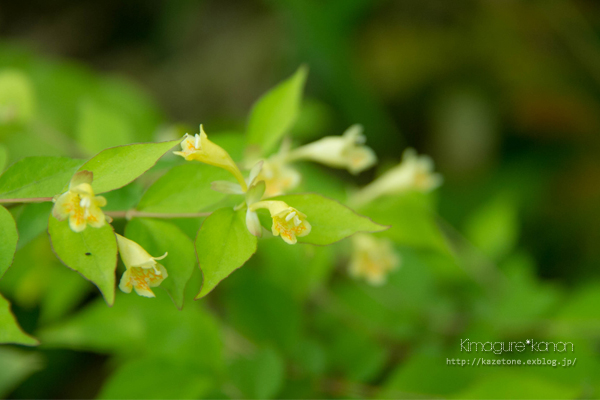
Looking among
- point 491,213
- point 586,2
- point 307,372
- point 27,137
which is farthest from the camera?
point 586,2

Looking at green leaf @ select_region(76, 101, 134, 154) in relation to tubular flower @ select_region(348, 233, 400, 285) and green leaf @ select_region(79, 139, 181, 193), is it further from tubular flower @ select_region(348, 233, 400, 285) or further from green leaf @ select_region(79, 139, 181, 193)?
tubular flower @ select_region(348, 233, 400, 285)

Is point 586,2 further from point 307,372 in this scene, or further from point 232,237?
point 232,237

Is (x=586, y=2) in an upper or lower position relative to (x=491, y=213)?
upper

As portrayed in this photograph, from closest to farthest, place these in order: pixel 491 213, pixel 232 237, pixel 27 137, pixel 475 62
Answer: pixel 232 237 → pixel 27 137 → pixel 491 213 → pixel 475 62

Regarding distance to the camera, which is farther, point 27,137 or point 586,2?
point 586,2

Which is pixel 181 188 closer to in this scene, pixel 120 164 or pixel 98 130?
pixel 120 164

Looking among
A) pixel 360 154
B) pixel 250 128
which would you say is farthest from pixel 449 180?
pixel 250 128

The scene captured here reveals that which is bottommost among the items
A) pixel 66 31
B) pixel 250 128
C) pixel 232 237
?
pixel 232 237

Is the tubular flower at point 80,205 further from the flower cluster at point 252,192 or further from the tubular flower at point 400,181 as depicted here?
the tubular flower at point 400,181
